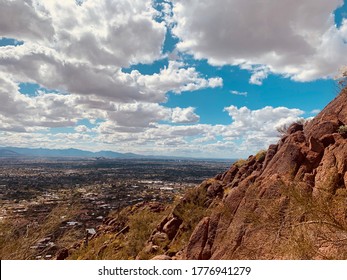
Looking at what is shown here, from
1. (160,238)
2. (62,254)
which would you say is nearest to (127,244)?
(160,238)

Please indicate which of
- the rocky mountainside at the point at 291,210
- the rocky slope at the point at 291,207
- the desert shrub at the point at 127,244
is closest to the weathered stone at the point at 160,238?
the rocky mountainside at the point at 291,210

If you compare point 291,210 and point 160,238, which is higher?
point 291,210

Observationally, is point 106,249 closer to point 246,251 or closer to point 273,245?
point 246,251

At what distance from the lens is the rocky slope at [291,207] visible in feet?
37.4

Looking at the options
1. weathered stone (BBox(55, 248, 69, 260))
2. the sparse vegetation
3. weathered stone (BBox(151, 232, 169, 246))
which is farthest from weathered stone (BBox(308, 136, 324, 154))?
weathered stone (BBox(55, 248, 69, 260))

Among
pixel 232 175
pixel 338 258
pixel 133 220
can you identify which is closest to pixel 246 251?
pixel 338 258

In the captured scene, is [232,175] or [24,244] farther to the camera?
[232,175]

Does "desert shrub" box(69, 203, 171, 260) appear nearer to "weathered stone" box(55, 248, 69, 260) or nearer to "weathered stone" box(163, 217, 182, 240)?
"weathered stone" box(55, 248, 69, 260)

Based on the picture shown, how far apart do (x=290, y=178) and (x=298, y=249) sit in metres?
10.4

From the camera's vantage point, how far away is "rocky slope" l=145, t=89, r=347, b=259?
448 inches

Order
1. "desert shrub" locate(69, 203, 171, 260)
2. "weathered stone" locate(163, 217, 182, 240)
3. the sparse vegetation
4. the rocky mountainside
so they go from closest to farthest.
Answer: the rocky mountainside, the sparse vegetation, "weathered stone" locate(163, 217, 182, 240), "desert shrub" locate(69, 203, 171, 260)

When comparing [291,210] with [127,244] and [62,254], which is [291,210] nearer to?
[127,244]

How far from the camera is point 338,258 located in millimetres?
11234

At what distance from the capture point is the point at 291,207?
1393cm
